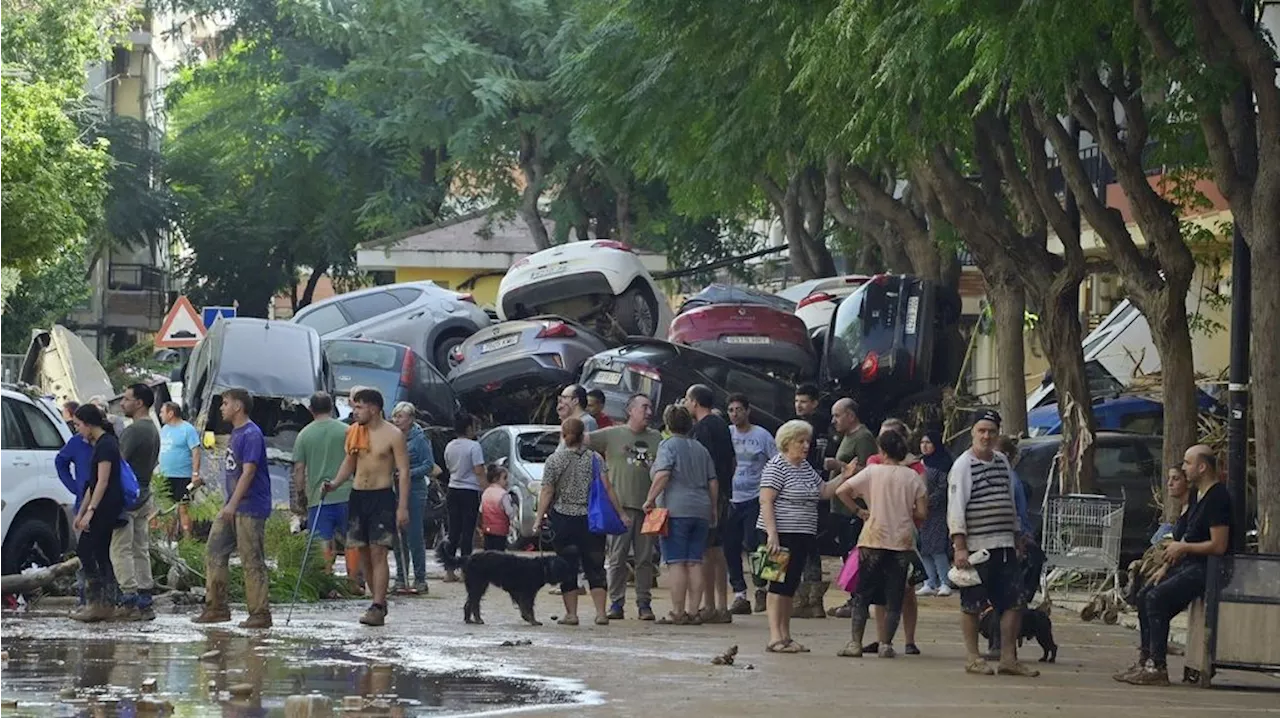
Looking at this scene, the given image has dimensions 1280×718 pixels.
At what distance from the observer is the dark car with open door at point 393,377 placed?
30.6m

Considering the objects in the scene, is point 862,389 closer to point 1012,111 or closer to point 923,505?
point 1012,111

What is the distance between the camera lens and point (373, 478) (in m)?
16.9

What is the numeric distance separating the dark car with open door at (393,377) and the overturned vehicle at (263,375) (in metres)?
1.06

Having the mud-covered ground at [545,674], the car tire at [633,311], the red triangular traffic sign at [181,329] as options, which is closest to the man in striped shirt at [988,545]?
the mud-covered ground at [545,674]

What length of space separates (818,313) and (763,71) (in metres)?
9.33

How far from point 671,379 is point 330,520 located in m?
8.96

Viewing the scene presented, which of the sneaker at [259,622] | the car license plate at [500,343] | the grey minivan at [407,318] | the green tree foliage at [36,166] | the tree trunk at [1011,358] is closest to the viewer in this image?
the sneaker at [259,622]

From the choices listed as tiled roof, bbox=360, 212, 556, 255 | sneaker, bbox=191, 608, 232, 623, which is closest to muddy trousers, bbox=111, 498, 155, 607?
sneaker, bbox=191, 608, 232, 623

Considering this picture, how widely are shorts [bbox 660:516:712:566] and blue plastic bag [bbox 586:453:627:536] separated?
1.16 ft

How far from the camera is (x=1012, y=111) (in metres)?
23.3

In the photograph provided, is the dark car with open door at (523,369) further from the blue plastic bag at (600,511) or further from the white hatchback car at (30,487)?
the blue plastic bag at (600,511)

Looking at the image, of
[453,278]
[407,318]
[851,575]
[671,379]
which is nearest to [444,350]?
[407,318]

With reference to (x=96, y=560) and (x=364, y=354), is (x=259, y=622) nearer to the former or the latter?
(x=96, y=560)

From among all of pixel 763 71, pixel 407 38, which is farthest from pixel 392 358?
pixel 407 38
